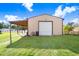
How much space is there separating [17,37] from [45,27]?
2.11 feet

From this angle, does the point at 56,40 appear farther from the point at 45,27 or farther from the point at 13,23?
the point at 13,23

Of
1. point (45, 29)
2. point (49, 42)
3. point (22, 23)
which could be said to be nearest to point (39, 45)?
point (49, 42)

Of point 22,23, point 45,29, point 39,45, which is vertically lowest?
point 39,45

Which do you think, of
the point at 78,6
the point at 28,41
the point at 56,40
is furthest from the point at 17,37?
the point at 78,6

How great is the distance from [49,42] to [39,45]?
0.22 m

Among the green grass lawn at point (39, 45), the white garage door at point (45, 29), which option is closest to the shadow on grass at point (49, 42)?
the green grass lawn at point (39, 45)

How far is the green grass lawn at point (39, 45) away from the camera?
7078 mm

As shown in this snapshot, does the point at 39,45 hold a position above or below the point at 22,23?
below

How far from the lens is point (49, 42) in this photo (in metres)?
7.18

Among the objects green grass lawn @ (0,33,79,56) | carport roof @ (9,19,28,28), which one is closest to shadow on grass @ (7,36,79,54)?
green grass lawn @ (0,33,79,56)

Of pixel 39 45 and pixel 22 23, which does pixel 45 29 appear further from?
pixel 22 23

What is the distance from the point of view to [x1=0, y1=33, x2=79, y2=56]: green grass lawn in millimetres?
7078

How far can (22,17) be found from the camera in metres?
7.16

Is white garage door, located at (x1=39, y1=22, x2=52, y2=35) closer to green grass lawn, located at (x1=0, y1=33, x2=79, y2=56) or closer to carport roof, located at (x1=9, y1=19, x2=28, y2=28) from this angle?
green grass lawn, located at (x1=0, y1=33, x2=79, y2=56)
